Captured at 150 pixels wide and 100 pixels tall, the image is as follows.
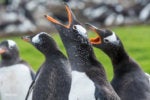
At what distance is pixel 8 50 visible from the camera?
28.2 ft

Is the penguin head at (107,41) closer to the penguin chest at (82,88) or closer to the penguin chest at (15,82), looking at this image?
the penguin chest at (82,88)

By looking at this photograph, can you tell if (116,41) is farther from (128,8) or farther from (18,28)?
(128,8)

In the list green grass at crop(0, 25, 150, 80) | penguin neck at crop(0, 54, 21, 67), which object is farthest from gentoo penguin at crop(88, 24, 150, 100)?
green grass at crop(0, 25, 150, 80)

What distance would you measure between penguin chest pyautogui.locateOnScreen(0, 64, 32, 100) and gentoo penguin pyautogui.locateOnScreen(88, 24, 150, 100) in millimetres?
1507

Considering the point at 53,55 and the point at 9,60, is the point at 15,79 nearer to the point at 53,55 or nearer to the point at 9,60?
the point at 9,60

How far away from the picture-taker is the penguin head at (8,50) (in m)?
8.52

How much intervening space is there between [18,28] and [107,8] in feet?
16.3

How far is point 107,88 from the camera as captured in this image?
6000mm

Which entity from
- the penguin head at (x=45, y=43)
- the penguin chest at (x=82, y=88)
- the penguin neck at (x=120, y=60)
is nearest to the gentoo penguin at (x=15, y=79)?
the penguin head at (x=45, y=43)

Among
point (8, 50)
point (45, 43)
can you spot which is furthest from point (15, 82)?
point (45, 43)

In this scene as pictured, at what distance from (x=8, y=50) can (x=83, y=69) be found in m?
2.68

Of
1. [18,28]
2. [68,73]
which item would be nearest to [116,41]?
[68,73]

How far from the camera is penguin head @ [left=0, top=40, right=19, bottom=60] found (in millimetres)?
8516

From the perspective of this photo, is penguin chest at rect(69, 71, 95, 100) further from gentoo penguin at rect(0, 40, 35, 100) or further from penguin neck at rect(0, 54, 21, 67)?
penguin neck at rect(0, 54, 21, 67)
